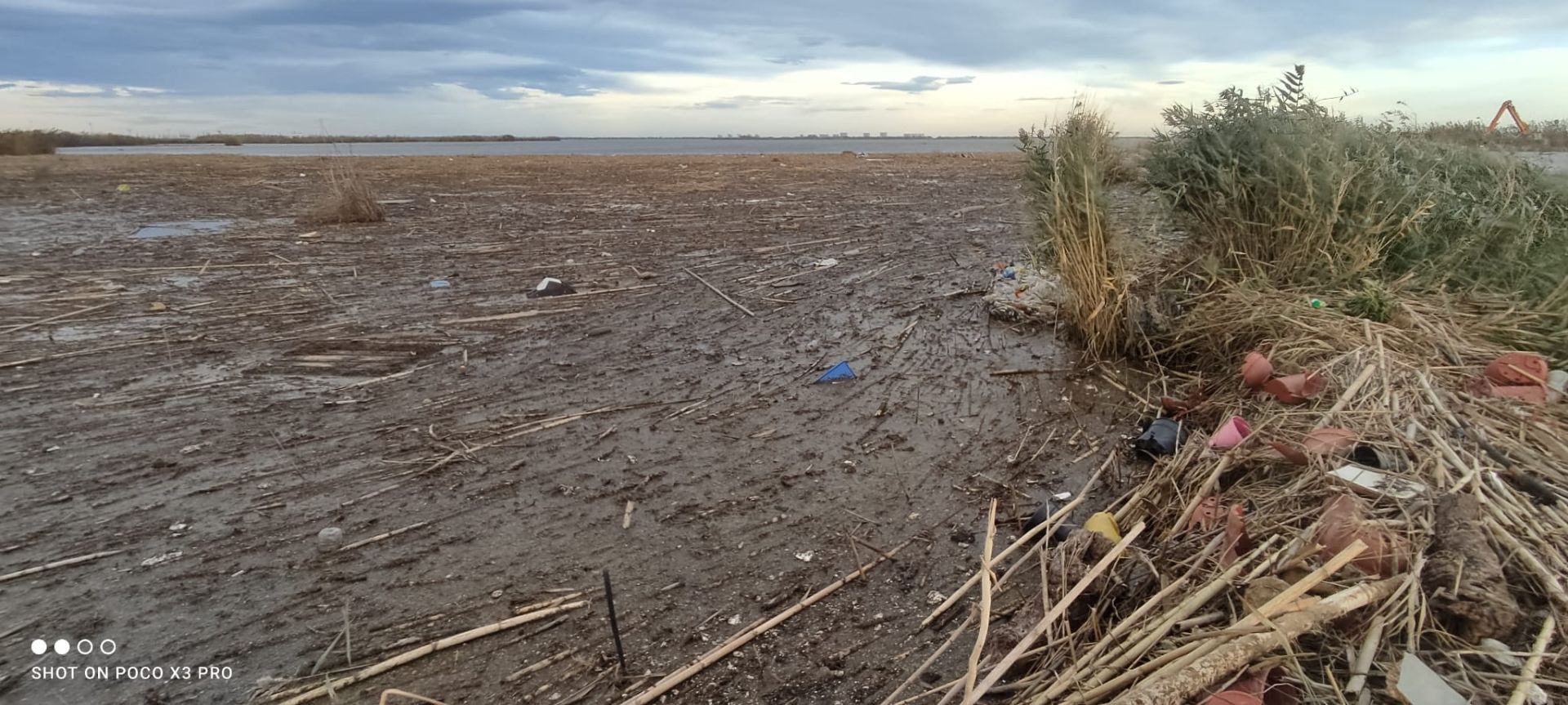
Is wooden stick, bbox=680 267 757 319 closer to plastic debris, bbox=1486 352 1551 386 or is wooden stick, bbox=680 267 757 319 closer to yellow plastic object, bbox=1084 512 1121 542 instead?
yellow plastic object, bbox=1084 512 1121 542

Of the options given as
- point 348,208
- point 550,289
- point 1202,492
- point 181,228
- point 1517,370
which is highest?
point 348,208

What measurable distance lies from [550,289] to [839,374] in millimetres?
3448

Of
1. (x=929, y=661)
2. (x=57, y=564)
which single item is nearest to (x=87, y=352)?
(x=57, y=564)

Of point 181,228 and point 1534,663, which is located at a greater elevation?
point 181,228

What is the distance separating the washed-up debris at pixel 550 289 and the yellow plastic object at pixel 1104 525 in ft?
17.7

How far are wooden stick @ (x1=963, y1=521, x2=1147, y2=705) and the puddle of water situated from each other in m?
12.0

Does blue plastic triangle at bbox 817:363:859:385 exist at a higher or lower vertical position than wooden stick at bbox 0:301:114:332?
Result: lower

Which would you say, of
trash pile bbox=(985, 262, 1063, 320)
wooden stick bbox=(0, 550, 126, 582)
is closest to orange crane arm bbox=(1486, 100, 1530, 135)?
trash pile bbox=(985, 262, 1063, 320)

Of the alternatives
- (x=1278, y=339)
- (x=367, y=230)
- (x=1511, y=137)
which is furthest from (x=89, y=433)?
(x=1511, y=137)

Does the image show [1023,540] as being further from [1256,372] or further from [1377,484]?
[1256,372]

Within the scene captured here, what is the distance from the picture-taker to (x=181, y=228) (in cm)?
1088

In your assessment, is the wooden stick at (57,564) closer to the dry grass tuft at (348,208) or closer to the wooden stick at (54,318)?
the wooden stick at (54,318)

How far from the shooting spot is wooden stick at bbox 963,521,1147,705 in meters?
2.02

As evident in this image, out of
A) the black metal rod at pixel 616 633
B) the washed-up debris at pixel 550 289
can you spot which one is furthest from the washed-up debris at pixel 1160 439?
the washed-up debris at pixel 550 289
